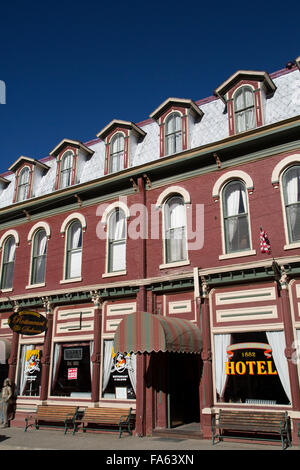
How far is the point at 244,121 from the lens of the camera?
597 inches

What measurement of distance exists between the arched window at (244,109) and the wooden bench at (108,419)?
33.5 ft

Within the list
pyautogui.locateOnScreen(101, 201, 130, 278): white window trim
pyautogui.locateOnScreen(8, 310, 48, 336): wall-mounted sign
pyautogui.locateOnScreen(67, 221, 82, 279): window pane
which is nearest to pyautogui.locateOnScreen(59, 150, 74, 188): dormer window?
pyautogui.locateOnScreen(67, 221, 82, 279): window pane

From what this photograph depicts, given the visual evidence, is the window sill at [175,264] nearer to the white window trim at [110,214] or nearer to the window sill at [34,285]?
the white window trim at [110,214]

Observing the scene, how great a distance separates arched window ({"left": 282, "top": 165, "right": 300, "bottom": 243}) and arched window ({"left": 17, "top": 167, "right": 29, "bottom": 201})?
1209 cm

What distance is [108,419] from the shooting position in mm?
14219

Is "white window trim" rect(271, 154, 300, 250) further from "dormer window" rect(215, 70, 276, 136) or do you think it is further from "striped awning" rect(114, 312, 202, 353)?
"striped awning" rect(114, 312, 202, 353)

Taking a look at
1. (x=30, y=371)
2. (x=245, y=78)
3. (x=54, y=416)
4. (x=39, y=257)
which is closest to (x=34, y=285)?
(x=39, y=257)

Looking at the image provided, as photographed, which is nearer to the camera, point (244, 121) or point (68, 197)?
point (244, 121)

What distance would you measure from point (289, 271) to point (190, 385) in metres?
5.87

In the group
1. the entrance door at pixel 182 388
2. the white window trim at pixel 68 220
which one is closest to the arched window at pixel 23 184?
the white window trim at pixel 68 220

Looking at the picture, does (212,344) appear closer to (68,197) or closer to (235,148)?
(235,148)

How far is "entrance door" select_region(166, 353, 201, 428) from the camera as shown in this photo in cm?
1430

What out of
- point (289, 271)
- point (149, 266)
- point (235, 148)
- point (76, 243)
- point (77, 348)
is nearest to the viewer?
point (289, 271)
